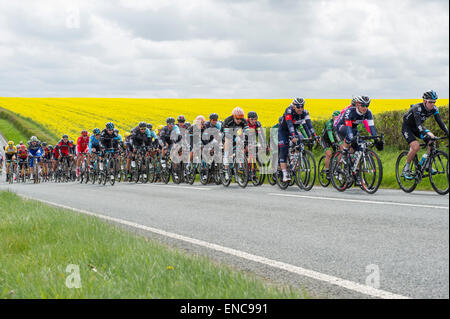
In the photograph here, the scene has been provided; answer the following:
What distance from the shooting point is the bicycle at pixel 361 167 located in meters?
11.2

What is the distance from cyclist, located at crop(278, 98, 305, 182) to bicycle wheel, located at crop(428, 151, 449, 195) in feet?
10.6

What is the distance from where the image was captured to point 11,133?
6494 centimetres

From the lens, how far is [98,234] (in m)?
6.51

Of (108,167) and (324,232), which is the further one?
(108,167)

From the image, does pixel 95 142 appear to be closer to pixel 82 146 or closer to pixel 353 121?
pixel 82 146

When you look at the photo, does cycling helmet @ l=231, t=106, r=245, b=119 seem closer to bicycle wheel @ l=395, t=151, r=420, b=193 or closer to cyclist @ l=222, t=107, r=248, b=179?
cyclist @ l=222, t=107, r=248, b=179

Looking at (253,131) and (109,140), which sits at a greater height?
(253,131)

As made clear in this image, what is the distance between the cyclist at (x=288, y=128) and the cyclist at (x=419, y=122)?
273cm

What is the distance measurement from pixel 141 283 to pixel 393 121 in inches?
639

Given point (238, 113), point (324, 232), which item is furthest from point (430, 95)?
point (238, 113)

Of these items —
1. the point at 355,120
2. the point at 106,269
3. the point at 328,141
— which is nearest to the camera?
the point at 106,269

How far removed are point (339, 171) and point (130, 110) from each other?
6131cm

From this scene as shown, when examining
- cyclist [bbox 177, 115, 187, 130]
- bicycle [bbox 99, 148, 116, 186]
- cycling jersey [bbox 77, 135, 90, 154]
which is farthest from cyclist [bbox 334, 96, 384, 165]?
cycling jersey [bbox 77, 135, 90, 154]
